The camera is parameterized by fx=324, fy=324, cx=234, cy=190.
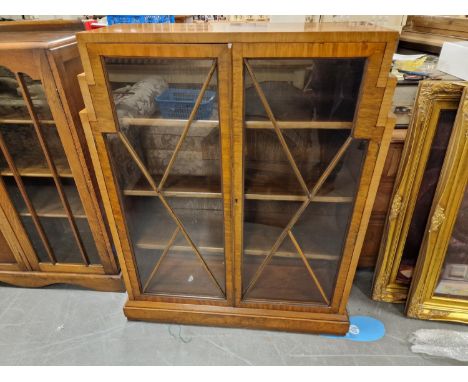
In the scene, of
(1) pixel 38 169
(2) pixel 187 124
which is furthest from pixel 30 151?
(2) pixel 187 124

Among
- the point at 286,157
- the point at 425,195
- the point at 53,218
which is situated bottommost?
the point at 53,218

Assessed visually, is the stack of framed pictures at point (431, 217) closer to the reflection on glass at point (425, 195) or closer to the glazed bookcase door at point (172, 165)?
the reflection on glass at point (425, 195)

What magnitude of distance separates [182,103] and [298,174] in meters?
0.39

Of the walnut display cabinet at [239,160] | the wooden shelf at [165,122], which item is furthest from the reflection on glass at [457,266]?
the wooden shelf at [165,122]

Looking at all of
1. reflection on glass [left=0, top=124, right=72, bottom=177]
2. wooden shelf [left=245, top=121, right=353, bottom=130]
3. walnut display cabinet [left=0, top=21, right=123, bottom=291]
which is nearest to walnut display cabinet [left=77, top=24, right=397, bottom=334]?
wooden shelf [left=245, top=121, right=353, bottom=130]

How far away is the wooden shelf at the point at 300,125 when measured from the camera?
0.87 metres

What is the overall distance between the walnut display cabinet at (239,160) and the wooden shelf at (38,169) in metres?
0.27

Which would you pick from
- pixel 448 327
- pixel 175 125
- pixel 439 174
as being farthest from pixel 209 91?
pixel 448 327

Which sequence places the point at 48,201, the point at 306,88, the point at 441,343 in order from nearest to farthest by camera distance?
the point at 306,88
the point at 441,343
the point at 48,201

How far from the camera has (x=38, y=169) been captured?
3.87 ft

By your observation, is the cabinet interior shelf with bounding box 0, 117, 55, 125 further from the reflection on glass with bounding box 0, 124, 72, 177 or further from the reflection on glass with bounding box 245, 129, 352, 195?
the reflection on glass with bounding box 245, 129, 352, 195

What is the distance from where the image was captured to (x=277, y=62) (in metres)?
0.79

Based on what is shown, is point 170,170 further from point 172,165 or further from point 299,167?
point 299,167

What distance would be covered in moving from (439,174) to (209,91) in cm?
84
